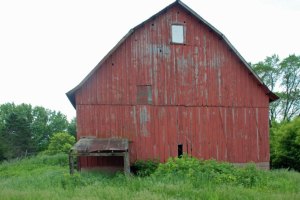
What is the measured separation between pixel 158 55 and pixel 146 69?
3.17 feet

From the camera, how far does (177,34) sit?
17594mm

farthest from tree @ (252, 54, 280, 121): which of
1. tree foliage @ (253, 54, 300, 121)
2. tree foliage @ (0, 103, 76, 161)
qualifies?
tree foliage @ (0, 103, 76, 161)

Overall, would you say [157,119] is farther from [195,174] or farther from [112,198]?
[112,198]

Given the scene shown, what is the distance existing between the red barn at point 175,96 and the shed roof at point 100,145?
0.50 metres

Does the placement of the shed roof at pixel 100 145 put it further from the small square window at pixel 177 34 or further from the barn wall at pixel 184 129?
the small square window at pixel 177 34

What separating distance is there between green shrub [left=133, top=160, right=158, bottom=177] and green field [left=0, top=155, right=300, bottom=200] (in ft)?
4.79

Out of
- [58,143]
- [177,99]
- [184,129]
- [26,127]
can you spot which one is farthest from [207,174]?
[26,127]

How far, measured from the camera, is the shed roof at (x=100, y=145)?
568 inches

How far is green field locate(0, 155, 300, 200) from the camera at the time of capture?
972cm

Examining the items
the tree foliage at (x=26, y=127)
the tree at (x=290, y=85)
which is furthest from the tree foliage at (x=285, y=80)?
the tree foliage at (x=26, y=127)

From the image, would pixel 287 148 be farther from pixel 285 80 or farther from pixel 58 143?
pixel 58 143

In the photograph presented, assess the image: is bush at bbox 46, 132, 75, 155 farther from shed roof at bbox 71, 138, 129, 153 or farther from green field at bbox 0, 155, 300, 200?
green field at bbox 0, 155, 300, 200

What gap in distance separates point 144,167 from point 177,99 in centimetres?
385

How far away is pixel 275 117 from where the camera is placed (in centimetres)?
4141
